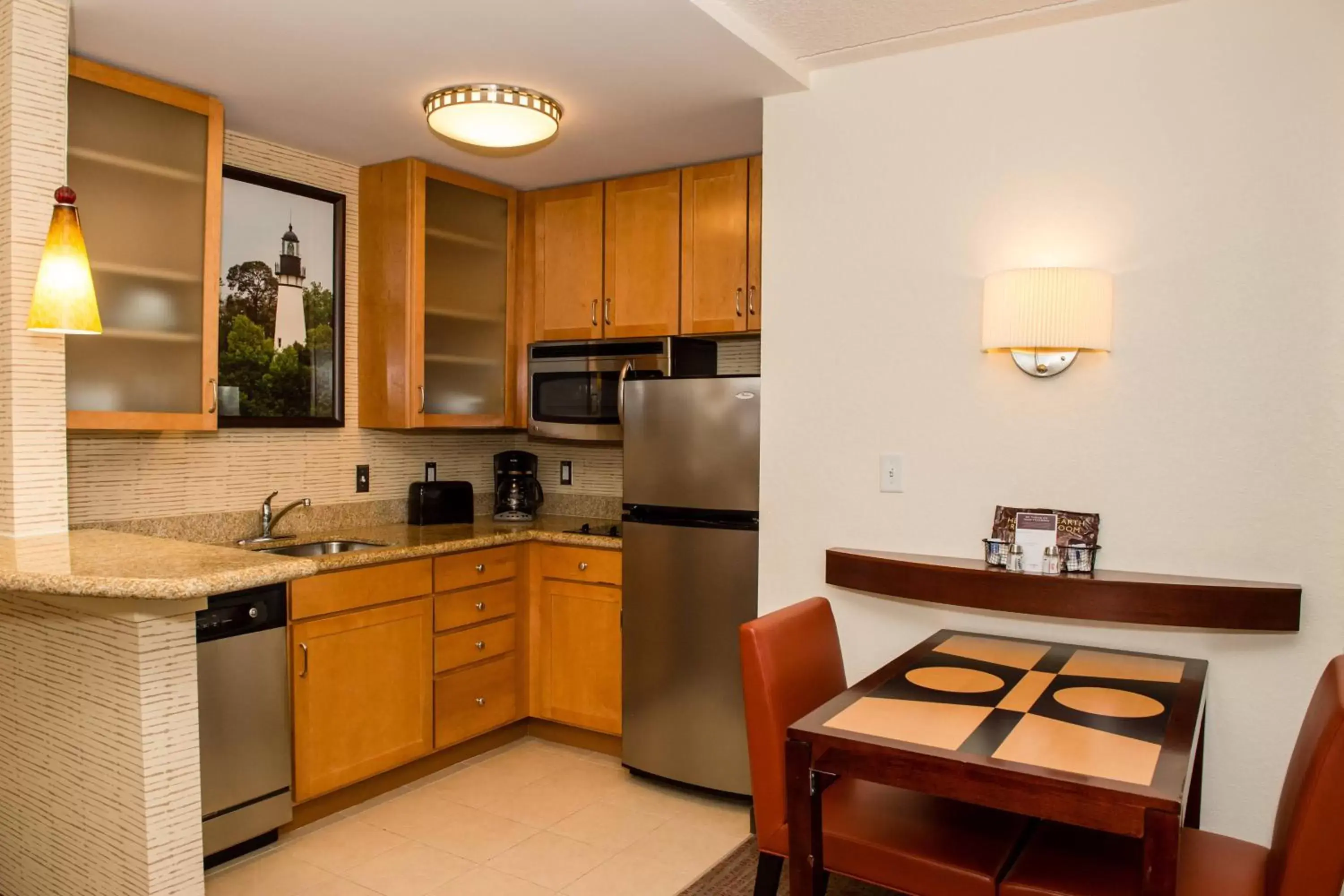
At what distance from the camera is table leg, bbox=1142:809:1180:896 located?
4.42 ft

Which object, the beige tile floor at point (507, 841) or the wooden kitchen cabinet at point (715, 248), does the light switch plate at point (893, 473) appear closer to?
the wooden kitchen cabinet at point (715, 248)

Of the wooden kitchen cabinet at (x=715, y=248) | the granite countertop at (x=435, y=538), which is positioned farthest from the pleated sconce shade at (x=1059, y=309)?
the granite countertop at (x=435, y=538)

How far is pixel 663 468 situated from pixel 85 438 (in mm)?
1910

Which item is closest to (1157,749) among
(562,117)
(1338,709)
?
(1338,709)

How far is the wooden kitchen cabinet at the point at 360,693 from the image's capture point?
2863mm

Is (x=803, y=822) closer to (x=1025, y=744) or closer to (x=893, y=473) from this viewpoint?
(x=1025, y=744)

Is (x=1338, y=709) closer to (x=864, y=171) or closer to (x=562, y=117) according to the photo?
(x=864, y=171)

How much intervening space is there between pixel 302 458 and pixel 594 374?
4.02 feet

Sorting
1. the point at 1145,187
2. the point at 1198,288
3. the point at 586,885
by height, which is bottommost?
the point at 586,885

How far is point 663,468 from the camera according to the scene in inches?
127

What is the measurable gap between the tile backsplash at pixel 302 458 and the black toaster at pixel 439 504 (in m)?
0.13

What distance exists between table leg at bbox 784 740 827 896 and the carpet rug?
79cm

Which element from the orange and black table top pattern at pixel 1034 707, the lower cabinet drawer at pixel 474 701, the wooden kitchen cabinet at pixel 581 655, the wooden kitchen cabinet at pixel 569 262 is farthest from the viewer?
the wooden kitchen cabinet at pixel 569 262

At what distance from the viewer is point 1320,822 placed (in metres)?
1.44
